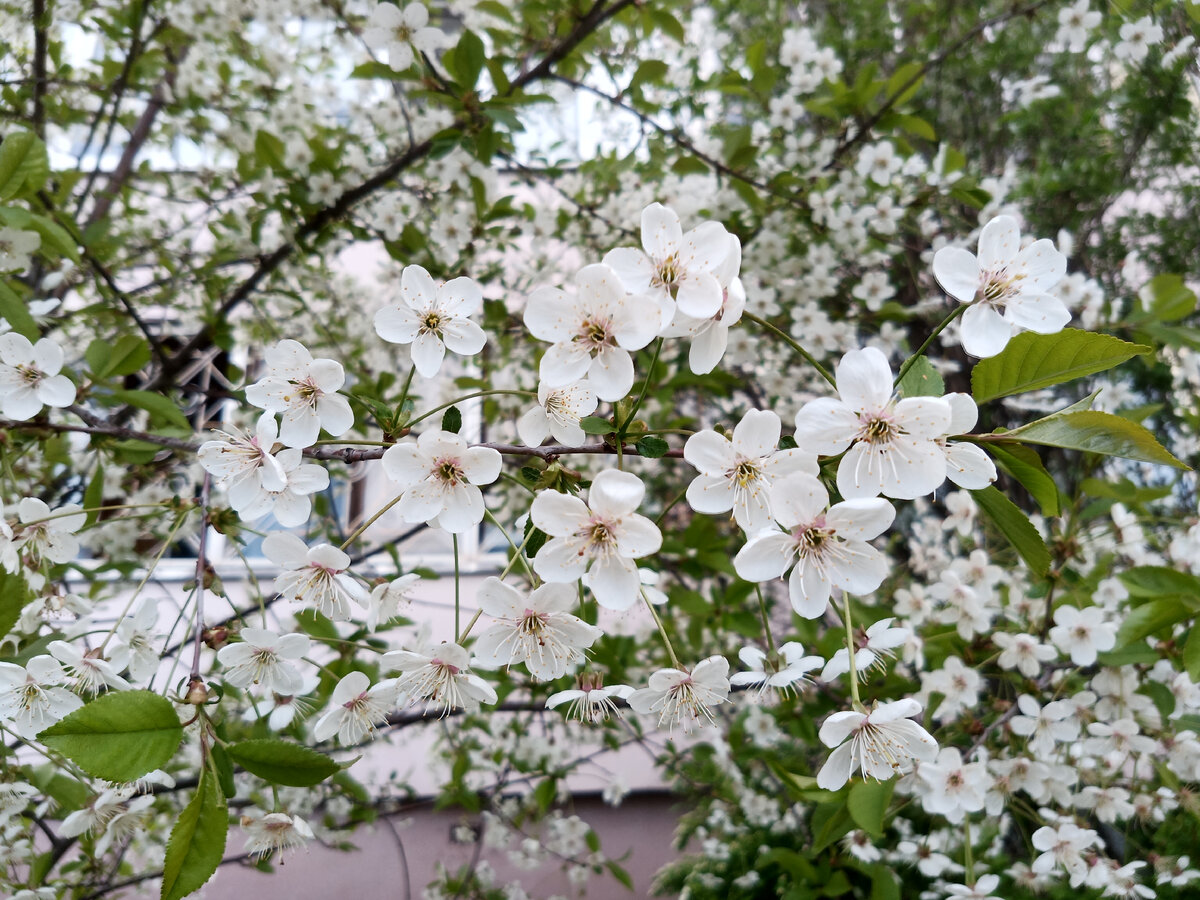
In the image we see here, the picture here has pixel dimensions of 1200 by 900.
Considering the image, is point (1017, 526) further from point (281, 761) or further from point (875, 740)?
point (281, 761)

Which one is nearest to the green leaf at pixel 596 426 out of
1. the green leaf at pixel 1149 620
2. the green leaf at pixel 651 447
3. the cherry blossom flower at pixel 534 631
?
the green leaf at pixel 651 447

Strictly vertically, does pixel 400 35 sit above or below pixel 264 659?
above

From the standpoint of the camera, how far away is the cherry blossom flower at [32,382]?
0.85 m

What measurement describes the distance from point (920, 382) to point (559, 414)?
0.36m

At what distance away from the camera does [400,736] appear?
367 cm

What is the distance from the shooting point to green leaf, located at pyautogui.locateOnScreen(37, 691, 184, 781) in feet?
1.93

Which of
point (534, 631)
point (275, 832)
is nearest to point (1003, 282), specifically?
point (534, 631)

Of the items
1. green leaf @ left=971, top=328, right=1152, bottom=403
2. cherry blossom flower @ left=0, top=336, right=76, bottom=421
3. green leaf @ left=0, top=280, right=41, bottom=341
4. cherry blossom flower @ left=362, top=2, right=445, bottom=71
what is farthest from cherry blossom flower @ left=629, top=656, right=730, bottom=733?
cherry blossom flower @ left=362, top=2, right=445, bottom=71

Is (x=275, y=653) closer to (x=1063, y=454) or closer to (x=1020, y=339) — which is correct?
(x=1020, y=339)

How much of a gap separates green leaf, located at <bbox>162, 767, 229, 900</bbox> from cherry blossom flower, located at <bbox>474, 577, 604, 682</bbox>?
26cm

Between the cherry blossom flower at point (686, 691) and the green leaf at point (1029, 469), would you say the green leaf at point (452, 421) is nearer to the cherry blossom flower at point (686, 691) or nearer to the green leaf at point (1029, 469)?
the cherry blossom flower at point (686, 691)

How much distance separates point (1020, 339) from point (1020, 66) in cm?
299

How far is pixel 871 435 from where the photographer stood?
0.64 m

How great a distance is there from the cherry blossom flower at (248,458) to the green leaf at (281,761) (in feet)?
0.79
